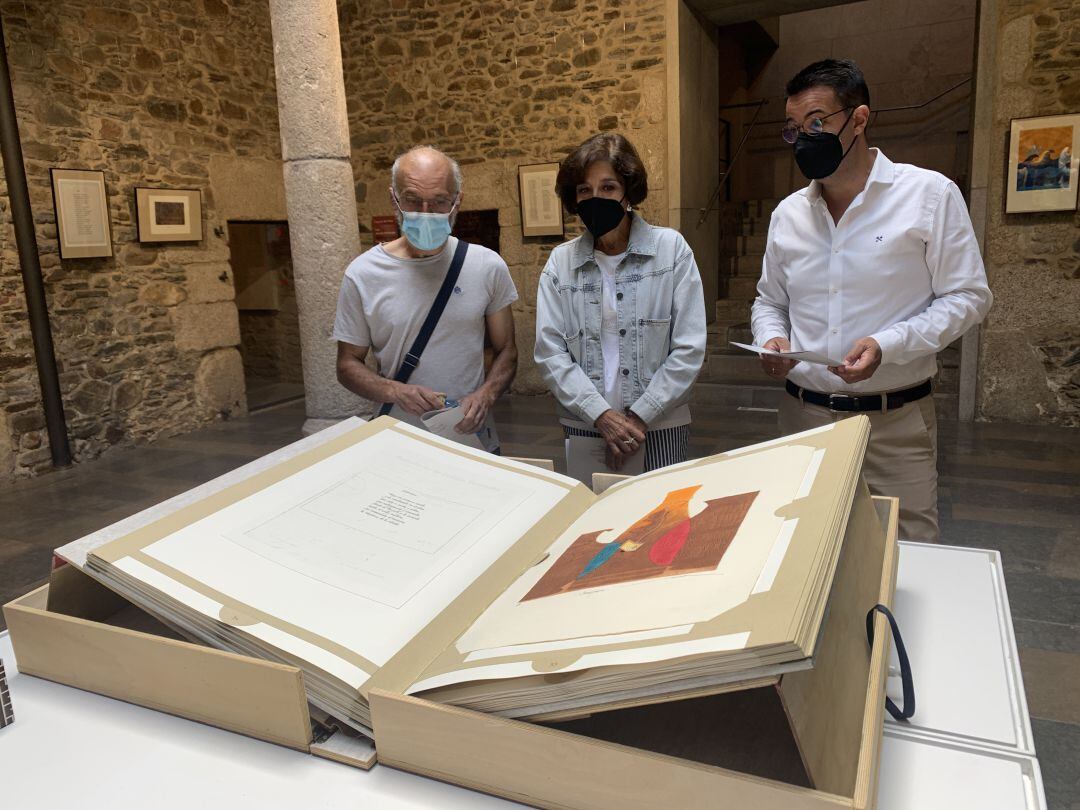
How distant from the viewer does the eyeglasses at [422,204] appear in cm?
208

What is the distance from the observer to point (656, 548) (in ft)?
2.69

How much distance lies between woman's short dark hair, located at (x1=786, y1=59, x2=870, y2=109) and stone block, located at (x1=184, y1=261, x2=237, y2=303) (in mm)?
5938

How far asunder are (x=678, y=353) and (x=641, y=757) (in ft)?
5.10

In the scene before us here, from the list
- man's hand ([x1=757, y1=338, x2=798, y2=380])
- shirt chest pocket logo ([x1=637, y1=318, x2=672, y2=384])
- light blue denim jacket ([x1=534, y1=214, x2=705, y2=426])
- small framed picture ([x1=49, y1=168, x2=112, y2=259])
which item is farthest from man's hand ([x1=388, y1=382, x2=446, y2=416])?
small framed picture ([x1=49, y1=168, x2=112, y2=259])

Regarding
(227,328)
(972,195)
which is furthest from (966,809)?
(227,328)

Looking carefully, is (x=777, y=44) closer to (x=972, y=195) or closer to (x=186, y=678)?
(x=972, y=195)

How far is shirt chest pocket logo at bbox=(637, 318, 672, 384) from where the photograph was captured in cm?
213

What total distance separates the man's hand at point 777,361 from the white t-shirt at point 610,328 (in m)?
0.40

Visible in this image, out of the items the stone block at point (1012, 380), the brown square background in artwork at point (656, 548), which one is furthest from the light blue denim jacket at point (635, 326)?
the stone block at point (1012, 380)

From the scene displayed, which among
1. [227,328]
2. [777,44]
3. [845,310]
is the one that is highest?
[777,44]

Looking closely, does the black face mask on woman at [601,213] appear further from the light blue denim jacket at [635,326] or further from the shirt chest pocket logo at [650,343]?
the shirt chest pocket logo at [650,343]

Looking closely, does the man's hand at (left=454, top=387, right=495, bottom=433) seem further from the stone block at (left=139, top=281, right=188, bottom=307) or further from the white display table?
the stone block at (left=139, top=281, right=188, bottom=307)

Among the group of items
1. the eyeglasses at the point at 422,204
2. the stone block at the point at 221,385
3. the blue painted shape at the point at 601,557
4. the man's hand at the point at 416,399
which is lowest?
the stone block at the point at 221,385

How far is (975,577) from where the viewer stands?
3.59 ft
